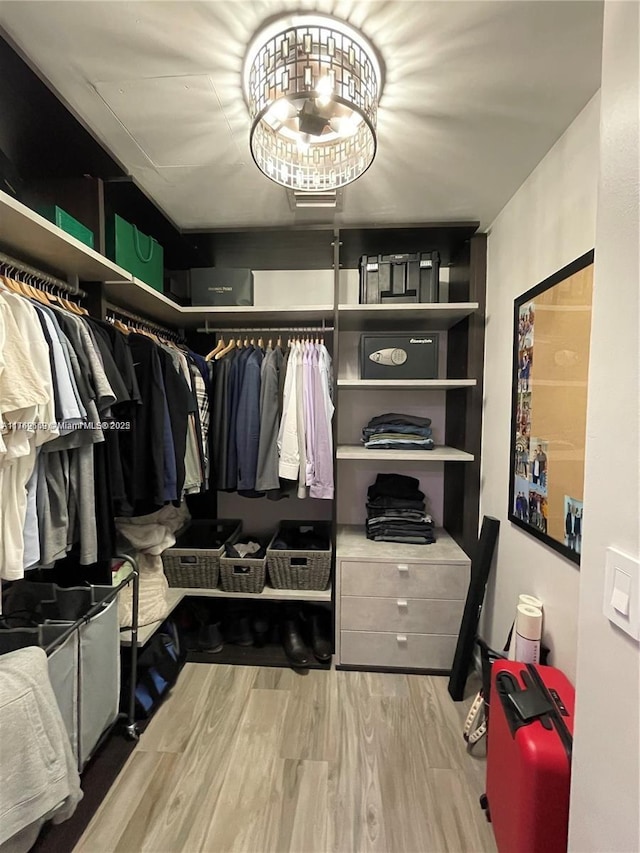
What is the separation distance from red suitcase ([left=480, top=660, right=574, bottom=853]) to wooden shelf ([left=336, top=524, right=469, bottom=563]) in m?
0.67

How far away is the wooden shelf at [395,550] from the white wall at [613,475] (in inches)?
47.5

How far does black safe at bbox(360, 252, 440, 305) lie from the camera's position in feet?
6.47

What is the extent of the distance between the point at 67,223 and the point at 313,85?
1004 mm

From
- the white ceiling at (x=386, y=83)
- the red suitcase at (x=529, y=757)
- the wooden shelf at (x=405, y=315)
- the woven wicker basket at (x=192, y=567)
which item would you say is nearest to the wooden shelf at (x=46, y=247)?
the white ceiling at (x=386, y=83)

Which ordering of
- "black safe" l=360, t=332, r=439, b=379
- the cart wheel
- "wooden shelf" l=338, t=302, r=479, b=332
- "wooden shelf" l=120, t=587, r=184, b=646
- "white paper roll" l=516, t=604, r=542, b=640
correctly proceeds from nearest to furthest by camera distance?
"white paper roll" l=516, t=604, r=542, b=640 < the cart wheel < "wooden shelf" l=120, t=587, r=184, b=646 < "wooden shelf" l=338, t=302, r=479, b=332 < "black safe" l=360, t=332, r=439, b=379

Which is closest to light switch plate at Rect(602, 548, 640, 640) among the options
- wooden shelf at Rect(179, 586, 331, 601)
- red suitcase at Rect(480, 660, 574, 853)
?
red suitcase at Rect(480, 660, 574, 853)

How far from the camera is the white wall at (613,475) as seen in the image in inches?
23.0

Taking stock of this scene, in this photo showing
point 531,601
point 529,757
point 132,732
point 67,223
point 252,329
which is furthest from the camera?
point 252,329

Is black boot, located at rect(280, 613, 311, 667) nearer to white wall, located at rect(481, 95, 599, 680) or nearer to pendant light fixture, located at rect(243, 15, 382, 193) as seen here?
white wall, located at rect(481, 95, 599, 680)

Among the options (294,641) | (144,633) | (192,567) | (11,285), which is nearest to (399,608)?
(294,641)

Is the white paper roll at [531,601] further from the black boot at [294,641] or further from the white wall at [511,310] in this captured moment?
the black boot at [294,641]

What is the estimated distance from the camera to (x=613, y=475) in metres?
0.63

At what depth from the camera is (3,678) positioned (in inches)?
36.6

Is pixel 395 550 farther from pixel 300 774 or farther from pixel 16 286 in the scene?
pixel 16 286
